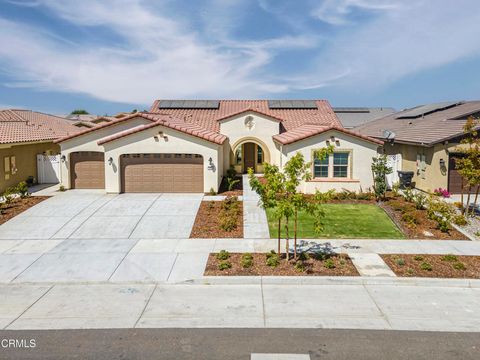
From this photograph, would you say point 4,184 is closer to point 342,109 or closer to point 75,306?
point 75,306

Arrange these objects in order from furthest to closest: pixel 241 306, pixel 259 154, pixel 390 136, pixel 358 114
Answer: pixel 358 114 → pixel 259 154 → pixel 390 136 → pixel 241 306

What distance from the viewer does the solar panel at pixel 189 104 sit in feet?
108

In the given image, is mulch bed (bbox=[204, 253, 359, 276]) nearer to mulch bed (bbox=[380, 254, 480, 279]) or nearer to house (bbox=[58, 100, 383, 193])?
mulch bed (bbox=[380, 254, 480, 279])

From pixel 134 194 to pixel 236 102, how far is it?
1640 centimetres

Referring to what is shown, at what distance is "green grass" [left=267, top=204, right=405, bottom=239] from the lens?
14.4m

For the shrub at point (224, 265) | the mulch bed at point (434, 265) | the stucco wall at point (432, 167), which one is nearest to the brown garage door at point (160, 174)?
the shrub at point (224, 265)

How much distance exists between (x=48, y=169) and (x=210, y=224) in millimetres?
13878

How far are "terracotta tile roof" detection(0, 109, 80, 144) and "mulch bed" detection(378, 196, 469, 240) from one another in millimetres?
18881

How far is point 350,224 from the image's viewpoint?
1564cm

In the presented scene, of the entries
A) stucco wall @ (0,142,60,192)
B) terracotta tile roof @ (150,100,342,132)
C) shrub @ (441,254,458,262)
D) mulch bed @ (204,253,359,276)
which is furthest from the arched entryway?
shrub @ (441,254,458,262)

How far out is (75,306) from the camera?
9023 mm

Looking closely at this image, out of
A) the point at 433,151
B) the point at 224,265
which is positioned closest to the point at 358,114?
the point at 433,151

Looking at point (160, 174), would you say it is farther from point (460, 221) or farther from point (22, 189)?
point (460, 221)

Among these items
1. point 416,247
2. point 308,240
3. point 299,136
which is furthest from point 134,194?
point 416,247
